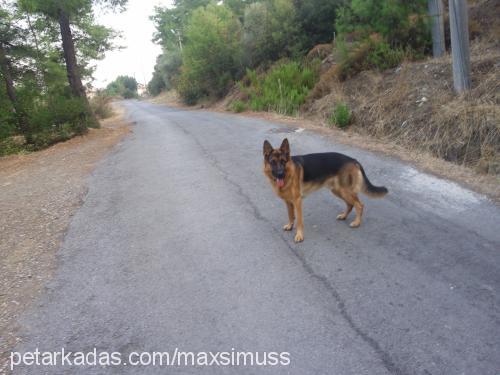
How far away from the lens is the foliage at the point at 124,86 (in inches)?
3939

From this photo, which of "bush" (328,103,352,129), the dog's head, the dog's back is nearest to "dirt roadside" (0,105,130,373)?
the dog's head

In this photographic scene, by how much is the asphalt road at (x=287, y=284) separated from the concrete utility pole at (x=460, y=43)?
377 centimetres

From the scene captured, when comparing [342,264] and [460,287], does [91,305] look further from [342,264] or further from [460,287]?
[460,287]

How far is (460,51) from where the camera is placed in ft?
29.8

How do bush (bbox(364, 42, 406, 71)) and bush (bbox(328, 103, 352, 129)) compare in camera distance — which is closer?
bush (bbox(328, 103, 352, 129))

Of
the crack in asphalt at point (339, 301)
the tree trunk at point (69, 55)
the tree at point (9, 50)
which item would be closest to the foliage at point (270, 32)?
the tree trunk at point (69, 55)

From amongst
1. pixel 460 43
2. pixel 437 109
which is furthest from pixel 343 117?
pixel 460 43

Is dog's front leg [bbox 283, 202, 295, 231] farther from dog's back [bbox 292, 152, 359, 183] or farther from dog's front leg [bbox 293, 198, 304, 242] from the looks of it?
dog's back [bbox 292, 152, 359, 183]

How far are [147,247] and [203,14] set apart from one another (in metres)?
31.9

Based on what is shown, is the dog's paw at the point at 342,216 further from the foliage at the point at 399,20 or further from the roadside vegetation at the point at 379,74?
the foliage at the point at 399,20

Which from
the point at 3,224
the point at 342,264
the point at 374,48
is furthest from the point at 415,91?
the point at 3,224

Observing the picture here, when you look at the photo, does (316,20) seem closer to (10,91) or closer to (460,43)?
(460,43)

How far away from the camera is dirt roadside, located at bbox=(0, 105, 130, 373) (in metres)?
4.39

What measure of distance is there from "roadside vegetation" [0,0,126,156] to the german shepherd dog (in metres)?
14.7
